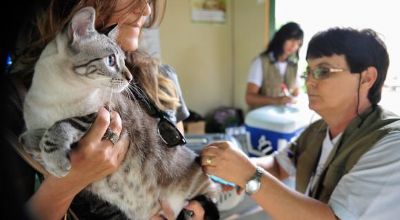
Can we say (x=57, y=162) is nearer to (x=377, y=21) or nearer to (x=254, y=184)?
(x=254, y=184)

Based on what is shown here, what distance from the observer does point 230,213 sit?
146cm

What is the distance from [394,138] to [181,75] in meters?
0.99

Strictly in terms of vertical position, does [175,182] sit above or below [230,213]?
above

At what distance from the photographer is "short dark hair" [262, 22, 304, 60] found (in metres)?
2.11

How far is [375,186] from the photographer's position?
0.77 m

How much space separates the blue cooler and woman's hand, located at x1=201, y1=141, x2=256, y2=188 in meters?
1.03

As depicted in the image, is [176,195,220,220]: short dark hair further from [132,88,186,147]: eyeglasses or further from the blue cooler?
the blue cooler

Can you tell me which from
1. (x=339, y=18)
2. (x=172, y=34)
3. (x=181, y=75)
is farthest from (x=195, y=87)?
(x=339, y=18)

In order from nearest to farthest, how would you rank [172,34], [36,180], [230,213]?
1. [36,180]
2. [172,34]
3. [230,213]

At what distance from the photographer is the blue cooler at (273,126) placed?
6.03 ft

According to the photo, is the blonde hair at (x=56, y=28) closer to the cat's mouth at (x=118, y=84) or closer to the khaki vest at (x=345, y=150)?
the cat's mouth at (x=118, y=84)

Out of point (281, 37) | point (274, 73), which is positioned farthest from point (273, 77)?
point (281, 37)

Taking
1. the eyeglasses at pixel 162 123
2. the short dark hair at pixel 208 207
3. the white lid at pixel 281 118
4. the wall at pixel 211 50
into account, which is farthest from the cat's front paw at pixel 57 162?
the white lid at pixel 281 118

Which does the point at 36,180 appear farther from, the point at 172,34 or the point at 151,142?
the point at 172,34
